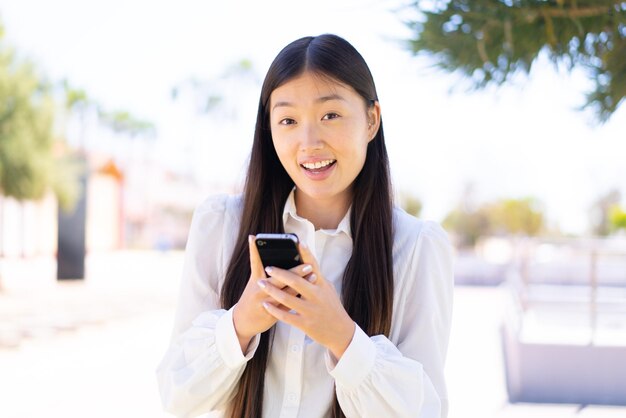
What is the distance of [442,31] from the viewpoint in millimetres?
3510

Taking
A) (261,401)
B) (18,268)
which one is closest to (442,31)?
(261,401)

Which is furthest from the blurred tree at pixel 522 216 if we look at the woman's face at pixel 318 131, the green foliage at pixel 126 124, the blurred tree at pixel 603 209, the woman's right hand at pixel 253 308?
the woman's right hand at pixel 253 308

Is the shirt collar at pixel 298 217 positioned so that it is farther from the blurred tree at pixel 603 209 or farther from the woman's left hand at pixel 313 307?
the blurred tree at pixel 603 209

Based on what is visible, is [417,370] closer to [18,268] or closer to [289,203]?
[289,203]

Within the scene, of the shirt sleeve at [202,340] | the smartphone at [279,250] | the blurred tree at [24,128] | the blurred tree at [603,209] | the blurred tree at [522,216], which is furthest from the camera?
the blurred tree at [603,209]

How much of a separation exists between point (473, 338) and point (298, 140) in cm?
907

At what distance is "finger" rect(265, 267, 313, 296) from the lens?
1210mm

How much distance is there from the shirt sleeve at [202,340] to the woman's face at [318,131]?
0.74 ft

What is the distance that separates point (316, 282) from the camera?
124cm

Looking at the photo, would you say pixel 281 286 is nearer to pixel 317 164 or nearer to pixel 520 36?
pixel 317 164

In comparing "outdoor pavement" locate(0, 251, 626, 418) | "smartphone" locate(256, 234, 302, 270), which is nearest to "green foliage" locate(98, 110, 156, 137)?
"outdoor pavement" locate(0, 251, 626, 418)

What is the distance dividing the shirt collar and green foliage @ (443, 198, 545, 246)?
101 feet

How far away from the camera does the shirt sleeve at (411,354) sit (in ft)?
4.15

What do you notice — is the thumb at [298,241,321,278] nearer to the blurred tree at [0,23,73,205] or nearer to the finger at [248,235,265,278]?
the finger at [248,235,265,278]
